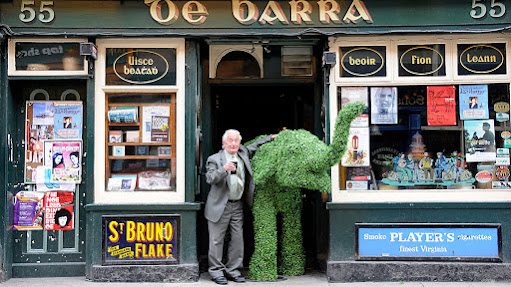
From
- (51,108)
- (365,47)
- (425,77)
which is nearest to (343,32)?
(365,47)

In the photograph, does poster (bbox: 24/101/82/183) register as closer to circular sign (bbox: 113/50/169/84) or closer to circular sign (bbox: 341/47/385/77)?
circular sign (bbox: 113/50/169/84)

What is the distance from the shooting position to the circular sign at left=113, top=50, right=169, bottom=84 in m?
6.46

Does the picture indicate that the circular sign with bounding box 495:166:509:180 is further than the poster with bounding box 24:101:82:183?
No

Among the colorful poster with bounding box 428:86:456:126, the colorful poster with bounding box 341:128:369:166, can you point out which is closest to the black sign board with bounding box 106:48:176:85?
the colorful poster with bounding box 341:128:369:166

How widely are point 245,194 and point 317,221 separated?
55.9 inches

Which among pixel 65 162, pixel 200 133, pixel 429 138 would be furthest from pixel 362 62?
pixel 65 162

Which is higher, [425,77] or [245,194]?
[425,77]

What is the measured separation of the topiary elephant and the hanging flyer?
3.02 metres

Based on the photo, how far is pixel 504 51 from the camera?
649 cm

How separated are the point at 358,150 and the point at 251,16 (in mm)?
2393

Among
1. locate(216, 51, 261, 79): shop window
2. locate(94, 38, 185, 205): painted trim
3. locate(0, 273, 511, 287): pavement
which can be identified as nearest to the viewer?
locate(0, 273, 511, 287): pavement

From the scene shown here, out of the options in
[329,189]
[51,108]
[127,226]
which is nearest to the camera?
[329,189]

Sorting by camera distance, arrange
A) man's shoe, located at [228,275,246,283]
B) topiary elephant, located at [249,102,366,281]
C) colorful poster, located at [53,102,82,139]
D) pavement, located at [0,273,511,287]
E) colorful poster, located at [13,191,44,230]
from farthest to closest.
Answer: colorful poster, located at [53,102,82,139]
colorful poster, located at [13,191,44,230]
man's shoe, located at [228,275,246,283]
pavement, located at [0,273,511,287]
topiary elephant, located at [249,102,366,281]

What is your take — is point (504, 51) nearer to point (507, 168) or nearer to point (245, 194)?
point (507, 168)
